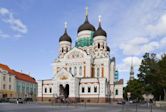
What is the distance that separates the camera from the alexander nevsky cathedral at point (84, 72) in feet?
257

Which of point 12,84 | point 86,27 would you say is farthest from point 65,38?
point 12,84

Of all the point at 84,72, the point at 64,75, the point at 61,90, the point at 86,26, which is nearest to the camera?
the point at 64,75

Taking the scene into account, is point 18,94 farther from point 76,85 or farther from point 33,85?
point 76,85

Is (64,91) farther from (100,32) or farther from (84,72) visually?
(100,32)

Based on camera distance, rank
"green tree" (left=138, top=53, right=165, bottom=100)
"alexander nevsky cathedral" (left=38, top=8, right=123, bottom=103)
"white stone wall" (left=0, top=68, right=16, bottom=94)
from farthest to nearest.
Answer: "white stone wall" (left=0, top=68, right=16, bottom=94) → "alexander nevsky cathedral" (left=38, top=8, right=123, bottom=103) → "green tree" (left=138, top=53, right=165, bottom=100)

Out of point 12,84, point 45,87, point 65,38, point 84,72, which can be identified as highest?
point 65,38

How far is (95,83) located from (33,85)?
155 feet

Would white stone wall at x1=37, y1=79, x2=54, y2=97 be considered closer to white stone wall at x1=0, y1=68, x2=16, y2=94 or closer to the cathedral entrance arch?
the cathedral entrance arch

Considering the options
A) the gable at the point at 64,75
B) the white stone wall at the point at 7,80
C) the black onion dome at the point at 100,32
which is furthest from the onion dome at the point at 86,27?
the white stone wall at the point at 7,80

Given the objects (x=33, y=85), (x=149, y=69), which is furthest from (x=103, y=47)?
(x=33, y=85)

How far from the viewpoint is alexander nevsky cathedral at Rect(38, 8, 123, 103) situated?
257 feet

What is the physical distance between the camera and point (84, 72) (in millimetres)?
84562

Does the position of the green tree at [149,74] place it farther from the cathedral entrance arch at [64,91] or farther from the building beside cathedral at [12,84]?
the building beside cathedral at [12,84]

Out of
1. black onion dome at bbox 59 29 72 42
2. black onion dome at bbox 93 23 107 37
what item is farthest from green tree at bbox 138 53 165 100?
black onion dome at bbox 59 29 72 42
